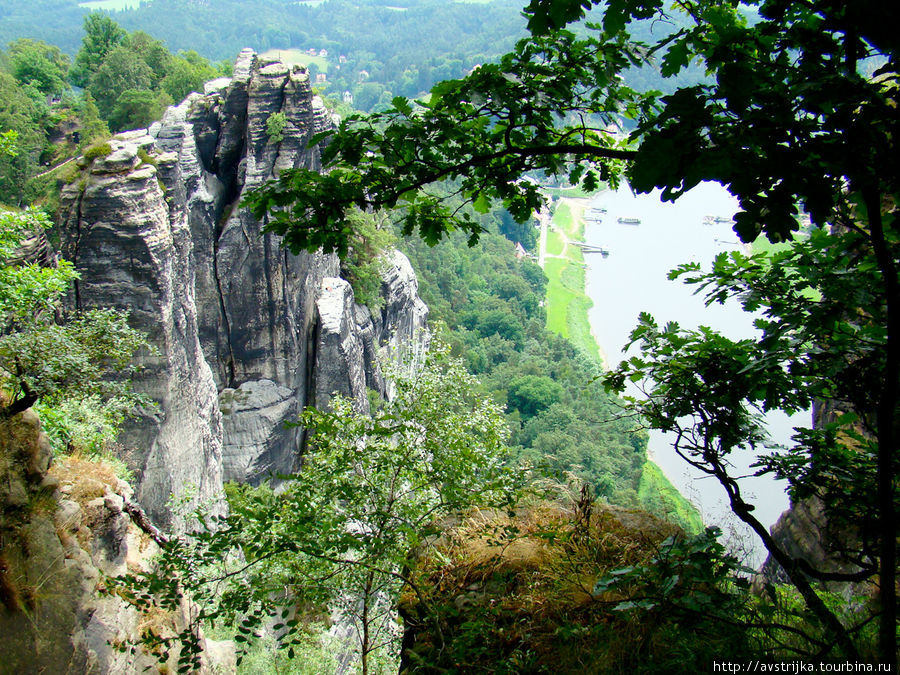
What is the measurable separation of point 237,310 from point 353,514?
17103 mm

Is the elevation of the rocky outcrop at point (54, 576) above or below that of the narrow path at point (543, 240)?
below

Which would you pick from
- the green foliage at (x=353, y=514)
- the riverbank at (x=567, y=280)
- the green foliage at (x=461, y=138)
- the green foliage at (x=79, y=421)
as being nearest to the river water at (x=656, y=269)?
the riverbank at (x=567, y=280)

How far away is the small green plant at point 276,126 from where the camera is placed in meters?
20.3

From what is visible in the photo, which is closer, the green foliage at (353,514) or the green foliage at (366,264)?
the green foliage at (353,514)

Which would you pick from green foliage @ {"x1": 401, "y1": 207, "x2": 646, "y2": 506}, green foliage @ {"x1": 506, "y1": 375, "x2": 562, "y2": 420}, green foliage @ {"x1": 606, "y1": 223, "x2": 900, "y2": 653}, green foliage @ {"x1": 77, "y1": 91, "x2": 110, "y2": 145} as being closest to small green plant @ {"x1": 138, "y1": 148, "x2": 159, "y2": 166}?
green foliage @ {"x1": 606, "y1": 223, "x2": 900, "y2": 653}

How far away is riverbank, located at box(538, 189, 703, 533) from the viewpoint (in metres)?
41.5

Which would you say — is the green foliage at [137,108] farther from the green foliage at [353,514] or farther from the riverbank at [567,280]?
the riverbank at [567,280]

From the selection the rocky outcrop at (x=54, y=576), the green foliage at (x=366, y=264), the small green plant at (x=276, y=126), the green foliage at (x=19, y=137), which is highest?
the green foliage at (x=19, y=137)

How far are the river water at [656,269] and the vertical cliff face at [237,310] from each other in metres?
21.9

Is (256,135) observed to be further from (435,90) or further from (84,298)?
(435,90)

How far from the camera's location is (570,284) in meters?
67.4

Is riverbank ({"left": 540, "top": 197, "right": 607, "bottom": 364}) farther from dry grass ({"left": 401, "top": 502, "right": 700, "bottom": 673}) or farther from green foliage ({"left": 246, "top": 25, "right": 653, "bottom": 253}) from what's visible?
green foliage ({"left": 246, "top": 25, "right": 653, "bottom": 253})

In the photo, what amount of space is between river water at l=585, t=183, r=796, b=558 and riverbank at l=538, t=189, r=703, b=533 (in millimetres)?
939

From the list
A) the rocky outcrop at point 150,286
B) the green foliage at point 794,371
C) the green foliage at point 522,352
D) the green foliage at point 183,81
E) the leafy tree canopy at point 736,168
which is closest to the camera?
the leafy tree canopy at point 736,168
